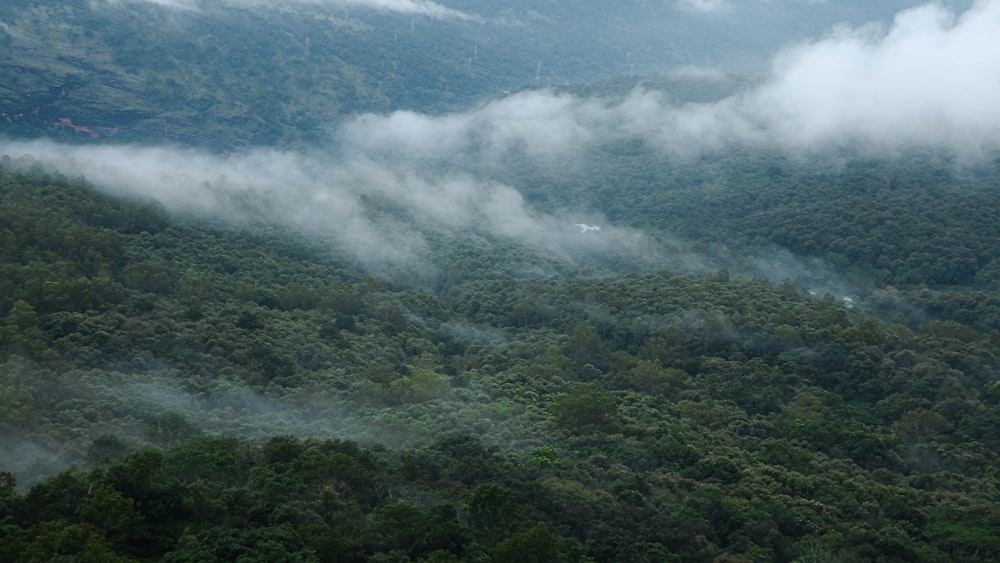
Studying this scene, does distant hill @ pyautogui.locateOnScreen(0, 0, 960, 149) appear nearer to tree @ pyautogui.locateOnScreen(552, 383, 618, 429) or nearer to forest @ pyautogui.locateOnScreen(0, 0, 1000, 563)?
forest @ pyautogui.locateOnScreen(0, 0, 1000, 563)

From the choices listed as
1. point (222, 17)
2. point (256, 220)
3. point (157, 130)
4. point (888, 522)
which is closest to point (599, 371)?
point (888, 522)

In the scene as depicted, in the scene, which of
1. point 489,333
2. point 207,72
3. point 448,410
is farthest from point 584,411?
point 207,72

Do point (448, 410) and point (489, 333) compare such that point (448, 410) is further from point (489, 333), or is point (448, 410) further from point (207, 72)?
point (207, 72)

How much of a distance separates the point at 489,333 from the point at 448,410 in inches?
820

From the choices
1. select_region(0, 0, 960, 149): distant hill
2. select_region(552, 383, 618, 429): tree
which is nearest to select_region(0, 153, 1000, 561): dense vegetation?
select_region(552, 383, 618, 429): tree

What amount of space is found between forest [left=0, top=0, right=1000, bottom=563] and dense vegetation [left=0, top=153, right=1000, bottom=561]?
0.18 m

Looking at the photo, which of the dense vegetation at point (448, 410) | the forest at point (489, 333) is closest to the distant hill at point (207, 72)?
the forest at point (489, 333)

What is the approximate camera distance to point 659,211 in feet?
376

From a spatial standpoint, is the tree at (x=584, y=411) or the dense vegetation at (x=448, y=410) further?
the tree at (x=584, y=411)

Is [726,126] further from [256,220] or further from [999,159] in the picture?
[256,220]

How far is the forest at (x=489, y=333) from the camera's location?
39625 millimetres

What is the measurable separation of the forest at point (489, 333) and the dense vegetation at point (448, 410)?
0.59 feet

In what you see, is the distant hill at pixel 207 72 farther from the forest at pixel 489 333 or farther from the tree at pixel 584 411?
the tree at pixel 584 411

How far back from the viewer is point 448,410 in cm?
5684
